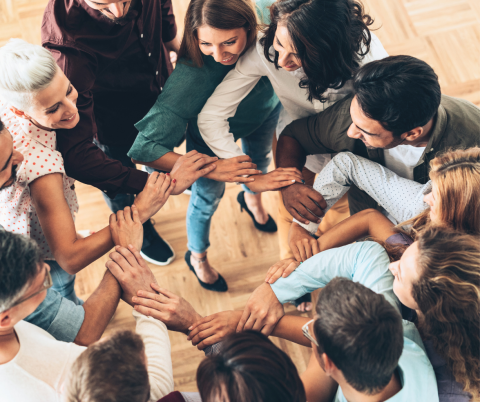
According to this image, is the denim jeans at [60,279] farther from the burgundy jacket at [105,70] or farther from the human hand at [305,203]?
the human hand at [305,203]

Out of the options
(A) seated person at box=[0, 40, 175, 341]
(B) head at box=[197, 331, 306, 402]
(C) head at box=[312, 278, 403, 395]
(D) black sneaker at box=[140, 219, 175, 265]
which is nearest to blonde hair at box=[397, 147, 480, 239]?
(C) head at box=[312, 278, 403, 395]

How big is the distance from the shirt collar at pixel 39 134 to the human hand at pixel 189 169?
0.44 meters

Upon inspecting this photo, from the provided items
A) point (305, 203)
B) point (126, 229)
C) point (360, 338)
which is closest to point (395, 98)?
point (305, 203)

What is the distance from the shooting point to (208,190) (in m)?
1.97

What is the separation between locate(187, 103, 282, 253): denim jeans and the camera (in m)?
1.97

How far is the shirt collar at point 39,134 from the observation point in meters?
1.40

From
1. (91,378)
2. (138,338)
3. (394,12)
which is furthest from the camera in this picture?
(394,12)

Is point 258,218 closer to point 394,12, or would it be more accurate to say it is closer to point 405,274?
point 405,274

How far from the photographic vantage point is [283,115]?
6.19 ft

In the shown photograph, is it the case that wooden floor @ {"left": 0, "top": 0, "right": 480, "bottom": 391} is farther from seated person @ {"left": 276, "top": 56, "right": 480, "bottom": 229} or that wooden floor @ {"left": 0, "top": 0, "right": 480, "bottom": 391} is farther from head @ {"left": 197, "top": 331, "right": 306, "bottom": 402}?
head @ {"left": 197, "top": 331, "right": 306, "bottom": 402}

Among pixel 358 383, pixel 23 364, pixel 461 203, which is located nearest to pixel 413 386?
pixel 358 383

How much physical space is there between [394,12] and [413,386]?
104 inches

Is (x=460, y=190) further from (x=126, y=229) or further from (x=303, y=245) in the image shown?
(x=126, y=229)

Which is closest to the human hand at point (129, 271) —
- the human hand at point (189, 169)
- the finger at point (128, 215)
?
the finger at point (128, 215)
